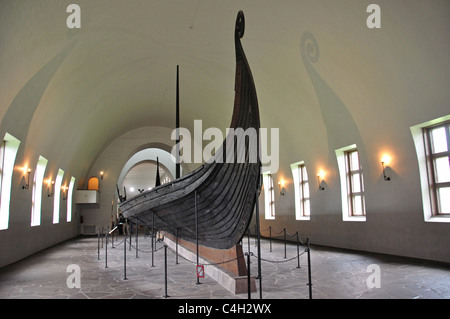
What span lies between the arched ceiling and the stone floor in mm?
3320

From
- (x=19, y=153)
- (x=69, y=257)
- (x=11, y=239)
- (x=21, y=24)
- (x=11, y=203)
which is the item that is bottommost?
(x=69, y=257)

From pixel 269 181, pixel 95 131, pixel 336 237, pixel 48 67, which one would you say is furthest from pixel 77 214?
pixel 336 237

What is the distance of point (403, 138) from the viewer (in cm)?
849

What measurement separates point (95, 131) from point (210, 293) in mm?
12277

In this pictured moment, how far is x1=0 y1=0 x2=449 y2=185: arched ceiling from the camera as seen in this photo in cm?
685

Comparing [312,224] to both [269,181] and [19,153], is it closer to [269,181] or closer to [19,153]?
[269,181]

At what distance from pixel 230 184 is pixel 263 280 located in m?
1.90

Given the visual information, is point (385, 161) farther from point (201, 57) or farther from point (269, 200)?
point (269, 200)

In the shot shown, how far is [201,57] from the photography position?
12.3m

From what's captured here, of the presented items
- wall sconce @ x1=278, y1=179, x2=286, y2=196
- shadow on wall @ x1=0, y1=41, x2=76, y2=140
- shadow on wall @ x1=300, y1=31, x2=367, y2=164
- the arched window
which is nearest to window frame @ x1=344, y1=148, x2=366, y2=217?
shadow on wall @ x1=300, y1=31, x2=367, y2=164

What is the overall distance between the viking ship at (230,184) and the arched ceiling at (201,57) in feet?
11.0

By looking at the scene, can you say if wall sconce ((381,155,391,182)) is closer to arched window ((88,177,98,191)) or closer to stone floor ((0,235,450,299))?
stone floor ((0,235,450,299))

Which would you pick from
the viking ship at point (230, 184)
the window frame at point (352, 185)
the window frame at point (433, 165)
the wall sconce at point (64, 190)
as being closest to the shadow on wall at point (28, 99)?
the viking ship at point (230, 184)

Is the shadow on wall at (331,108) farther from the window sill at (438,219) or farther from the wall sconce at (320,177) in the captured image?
the window sill at (438,219)
